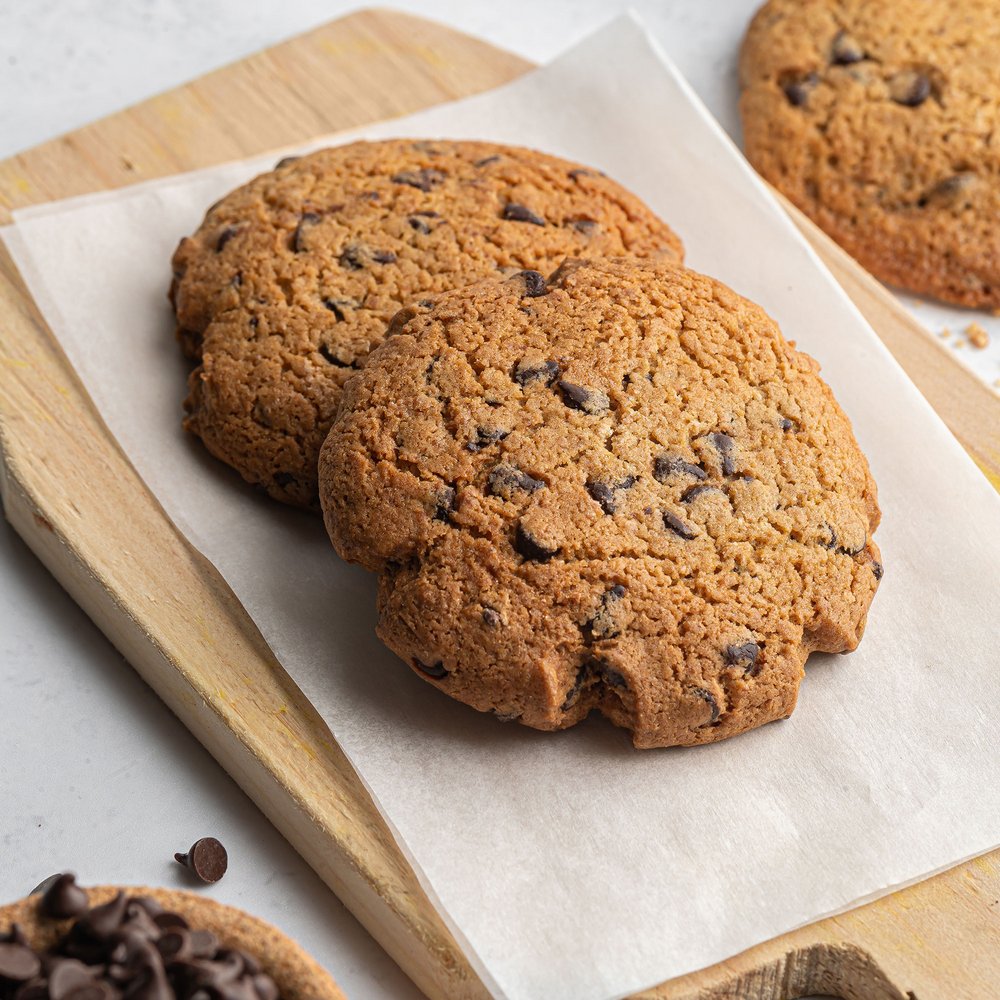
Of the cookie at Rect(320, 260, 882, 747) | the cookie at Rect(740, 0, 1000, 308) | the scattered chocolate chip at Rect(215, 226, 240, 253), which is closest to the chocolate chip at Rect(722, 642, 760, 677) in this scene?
the cookie at Rect(320, 260, 882, 747)

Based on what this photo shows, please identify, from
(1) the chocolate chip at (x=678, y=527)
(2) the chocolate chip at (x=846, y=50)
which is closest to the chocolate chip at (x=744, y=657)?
(1) the chocolate chip at (x=678, y=527)

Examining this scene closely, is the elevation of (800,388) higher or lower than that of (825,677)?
higher

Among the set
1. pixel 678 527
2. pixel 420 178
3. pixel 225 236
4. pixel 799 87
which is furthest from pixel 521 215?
pixel 799 87

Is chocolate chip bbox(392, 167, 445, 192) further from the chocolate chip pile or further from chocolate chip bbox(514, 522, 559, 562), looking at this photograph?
the chocolate chip pile

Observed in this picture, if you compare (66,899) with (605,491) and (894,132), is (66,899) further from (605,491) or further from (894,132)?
(894,132)

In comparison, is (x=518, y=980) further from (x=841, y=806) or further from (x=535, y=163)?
(x=535, y=163)

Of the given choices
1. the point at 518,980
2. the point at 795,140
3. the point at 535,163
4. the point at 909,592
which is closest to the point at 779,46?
the point at 795,140

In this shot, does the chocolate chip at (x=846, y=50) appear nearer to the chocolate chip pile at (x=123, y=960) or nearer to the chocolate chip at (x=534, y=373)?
the chocolate chip at (x=534, y=373)
